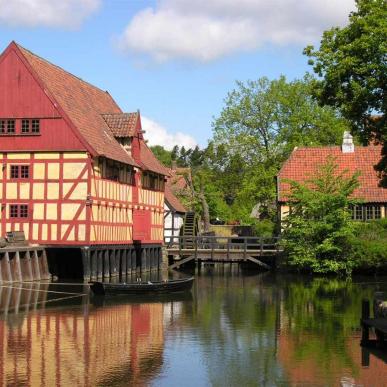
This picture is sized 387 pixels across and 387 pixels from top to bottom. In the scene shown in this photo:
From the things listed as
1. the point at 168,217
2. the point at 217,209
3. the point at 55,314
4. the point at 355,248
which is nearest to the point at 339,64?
the point at 55,314

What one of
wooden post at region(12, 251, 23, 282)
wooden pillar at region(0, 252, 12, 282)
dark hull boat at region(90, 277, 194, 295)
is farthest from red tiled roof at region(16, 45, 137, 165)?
dark hull boat at region(90, 277, 194, 295)

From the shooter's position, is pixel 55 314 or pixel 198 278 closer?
pixel 55 314

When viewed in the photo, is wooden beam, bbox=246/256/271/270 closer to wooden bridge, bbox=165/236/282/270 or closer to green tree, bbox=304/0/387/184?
wooden bridge, bbox=165/236/282/270

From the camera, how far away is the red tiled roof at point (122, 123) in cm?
4681

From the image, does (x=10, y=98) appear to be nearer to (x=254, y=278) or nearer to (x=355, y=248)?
(x=254, y=278)

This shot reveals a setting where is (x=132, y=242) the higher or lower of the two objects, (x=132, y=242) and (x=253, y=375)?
the higher

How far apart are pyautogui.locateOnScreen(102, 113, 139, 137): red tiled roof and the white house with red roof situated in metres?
13.3

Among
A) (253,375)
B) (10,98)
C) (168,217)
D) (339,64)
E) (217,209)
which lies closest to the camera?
(253,375)

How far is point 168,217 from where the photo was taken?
66.9 m

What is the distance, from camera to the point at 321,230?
157 ft

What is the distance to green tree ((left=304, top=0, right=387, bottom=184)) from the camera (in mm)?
29308

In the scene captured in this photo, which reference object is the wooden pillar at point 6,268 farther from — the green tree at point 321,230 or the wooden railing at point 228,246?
the green tree at point 321,230

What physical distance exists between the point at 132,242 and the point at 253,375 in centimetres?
3059

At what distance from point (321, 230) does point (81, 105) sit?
16520 millimetres
